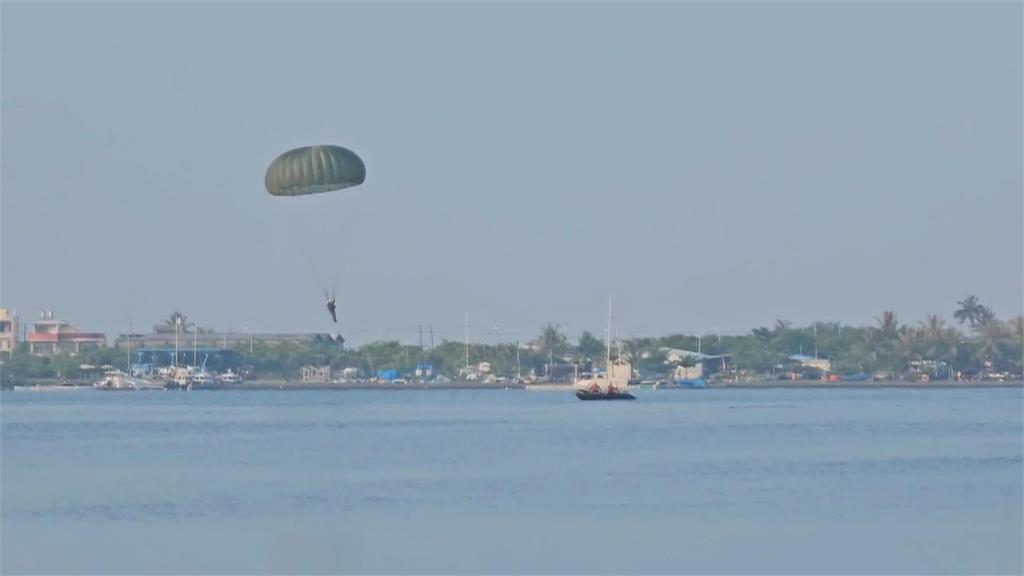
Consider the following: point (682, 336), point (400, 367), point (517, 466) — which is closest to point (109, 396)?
point (400, 367)

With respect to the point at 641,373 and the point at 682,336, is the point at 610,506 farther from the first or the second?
the point at 682,336

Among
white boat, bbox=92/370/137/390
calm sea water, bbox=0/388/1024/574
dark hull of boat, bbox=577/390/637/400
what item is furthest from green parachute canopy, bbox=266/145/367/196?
white boat, bbox=92/370/137/390

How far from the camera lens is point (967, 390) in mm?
150875

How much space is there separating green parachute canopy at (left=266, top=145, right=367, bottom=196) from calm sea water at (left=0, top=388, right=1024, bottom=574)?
6945 millimetres

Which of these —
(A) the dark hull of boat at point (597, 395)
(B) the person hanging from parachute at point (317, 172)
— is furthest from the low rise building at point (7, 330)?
(B) the person hanging from parachute at point (317, 172)

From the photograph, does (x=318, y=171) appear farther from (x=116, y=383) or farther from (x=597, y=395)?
(x=116, y=383)

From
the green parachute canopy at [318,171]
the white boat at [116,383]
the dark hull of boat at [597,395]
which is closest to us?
the green parachute canopy at [318,171]

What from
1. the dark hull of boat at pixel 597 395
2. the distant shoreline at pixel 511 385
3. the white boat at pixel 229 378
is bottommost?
the dark hull of boat at pixel 597 395

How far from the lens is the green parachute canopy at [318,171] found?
47.8 m

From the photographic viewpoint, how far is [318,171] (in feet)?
157

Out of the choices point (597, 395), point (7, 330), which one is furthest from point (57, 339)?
point (597, 395)

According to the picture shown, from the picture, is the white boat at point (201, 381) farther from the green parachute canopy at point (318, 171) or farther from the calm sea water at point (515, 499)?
the green parachute canopy at point (318, 171)

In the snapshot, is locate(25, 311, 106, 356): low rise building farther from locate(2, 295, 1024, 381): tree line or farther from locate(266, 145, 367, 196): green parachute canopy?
locate(266, 145, 367, 196): green parachute canopy

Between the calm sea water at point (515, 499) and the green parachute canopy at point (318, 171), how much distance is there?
6.95 meters
